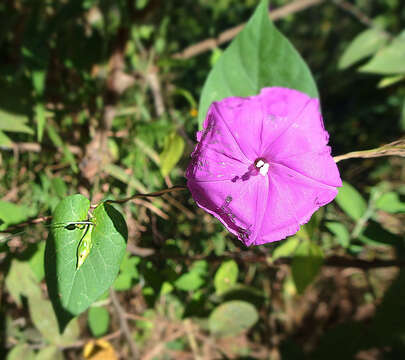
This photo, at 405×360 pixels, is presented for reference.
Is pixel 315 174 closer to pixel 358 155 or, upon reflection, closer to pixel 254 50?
pixel 358 155

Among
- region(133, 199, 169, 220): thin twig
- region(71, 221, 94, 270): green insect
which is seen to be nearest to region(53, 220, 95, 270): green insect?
region(71, 221, 94, 270): green insect

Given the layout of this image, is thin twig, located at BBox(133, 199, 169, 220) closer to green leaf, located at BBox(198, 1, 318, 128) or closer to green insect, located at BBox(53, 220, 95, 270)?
green leaf, located at BBox(198, 1, 318, 128)

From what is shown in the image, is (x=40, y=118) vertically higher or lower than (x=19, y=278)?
higher

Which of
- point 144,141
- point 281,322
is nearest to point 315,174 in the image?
point 144,141

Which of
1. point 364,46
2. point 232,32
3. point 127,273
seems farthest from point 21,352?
point 364,46

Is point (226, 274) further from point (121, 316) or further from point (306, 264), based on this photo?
point (121, 316)

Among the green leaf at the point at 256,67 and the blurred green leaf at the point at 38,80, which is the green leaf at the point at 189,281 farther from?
the blurred green leaf at the point at 38,80
